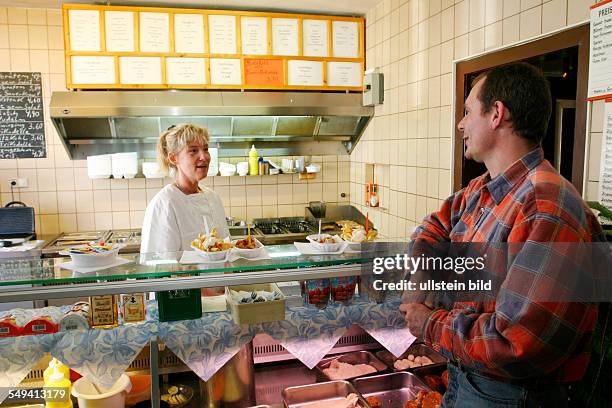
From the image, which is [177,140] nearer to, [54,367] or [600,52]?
[54,367]

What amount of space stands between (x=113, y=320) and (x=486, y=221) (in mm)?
1339

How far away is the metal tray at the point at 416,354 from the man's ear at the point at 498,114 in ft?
3.95

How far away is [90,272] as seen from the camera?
1.72 metres

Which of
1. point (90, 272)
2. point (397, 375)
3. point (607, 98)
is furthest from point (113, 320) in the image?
point (607, 98)

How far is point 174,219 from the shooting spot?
276 cm

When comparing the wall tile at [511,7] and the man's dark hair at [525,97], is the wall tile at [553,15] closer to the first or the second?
the wall tile at [511,7]

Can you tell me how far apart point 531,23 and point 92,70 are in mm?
3687

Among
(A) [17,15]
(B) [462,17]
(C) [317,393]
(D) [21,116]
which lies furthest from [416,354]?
(A) [17,15]

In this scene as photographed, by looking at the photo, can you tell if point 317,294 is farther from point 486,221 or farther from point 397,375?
point 486,221

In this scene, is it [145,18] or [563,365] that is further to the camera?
[145,18]

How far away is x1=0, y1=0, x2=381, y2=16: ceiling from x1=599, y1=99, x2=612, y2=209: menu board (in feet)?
9.51

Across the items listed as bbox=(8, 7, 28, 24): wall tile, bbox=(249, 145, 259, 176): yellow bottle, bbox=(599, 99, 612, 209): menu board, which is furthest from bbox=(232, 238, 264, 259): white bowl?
bbox=(8, 7, 28, 24): wall tile

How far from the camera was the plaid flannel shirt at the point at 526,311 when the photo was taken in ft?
3.68

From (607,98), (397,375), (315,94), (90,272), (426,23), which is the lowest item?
(397,375)
